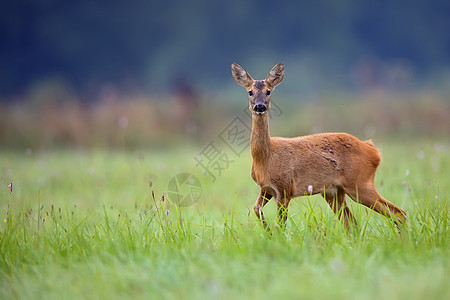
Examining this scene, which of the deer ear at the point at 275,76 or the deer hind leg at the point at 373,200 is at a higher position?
the deer ear at the point at 275,76

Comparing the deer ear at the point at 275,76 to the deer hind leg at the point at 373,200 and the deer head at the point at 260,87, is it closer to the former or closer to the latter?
the deer head at the point at 260,87

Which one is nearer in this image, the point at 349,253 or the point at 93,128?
the point at 349,253

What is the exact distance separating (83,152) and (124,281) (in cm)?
1026

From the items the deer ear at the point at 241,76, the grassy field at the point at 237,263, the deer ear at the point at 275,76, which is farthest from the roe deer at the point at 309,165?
the grassy field at the point at 237,263

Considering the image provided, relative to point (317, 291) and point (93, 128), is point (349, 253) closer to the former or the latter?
point (317, 291)

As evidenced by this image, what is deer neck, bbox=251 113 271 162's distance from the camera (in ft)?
16.0

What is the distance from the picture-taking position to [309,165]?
497 cm

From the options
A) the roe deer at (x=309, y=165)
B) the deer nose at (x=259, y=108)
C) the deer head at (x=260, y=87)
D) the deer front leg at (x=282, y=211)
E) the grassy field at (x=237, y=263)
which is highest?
the deer head at (x=260, y=87)

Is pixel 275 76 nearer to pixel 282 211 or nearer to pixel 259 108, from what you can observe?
pixel 259 108

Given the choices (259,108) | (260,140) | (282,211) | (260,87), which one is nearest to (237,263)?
(282,211)

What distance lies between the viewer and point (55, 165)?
10609mm

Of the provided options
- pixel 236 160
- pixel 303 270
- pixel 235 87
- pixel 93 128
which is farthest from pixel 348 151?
pixel 235 87

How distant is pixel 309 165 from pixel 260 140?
0.52 meters

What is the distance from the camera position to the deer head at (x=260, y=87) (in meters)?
4.91
